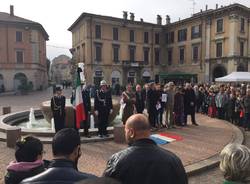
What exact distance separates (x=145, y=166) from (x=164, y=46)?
161ft

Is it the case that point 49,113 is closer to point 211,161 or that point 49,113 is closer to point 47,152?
point 47,152

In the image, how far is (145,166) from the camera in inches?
96.0

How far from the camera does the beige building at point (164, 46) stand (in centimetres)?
3919

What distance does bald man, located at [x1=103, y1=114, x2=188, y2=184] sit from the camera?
95.9 inches

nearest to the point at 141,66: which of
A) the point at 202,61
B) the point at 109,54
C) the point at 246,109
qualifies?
the point at 109,54

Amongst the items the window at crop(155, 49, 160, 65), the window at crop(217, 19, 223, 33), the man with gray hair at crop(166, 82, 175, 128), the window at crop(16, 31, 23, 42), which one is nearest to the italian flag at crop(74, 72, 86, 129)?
the man with gray hair at crop(166, 82, 175, 128)

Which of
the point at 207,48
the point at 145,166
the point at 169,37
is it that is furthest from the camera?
the point at 169,37

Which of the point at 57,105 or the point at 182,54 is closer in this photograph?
the point at 57,105

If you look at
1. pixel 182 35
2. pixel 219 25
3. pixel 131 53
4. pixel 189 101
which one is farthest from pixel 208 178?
pixel 182 35

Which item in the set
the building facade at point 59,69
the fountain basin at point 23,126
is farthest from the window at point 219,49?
the building facade at point 59,69

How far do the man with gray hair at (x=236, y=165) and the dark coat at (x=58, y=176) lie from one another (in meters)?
1.18

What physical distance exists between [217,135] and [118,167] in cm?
831

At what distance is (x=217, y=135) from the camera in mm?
9945

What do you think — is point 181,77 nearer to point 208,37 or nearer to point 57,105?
point 208,37
